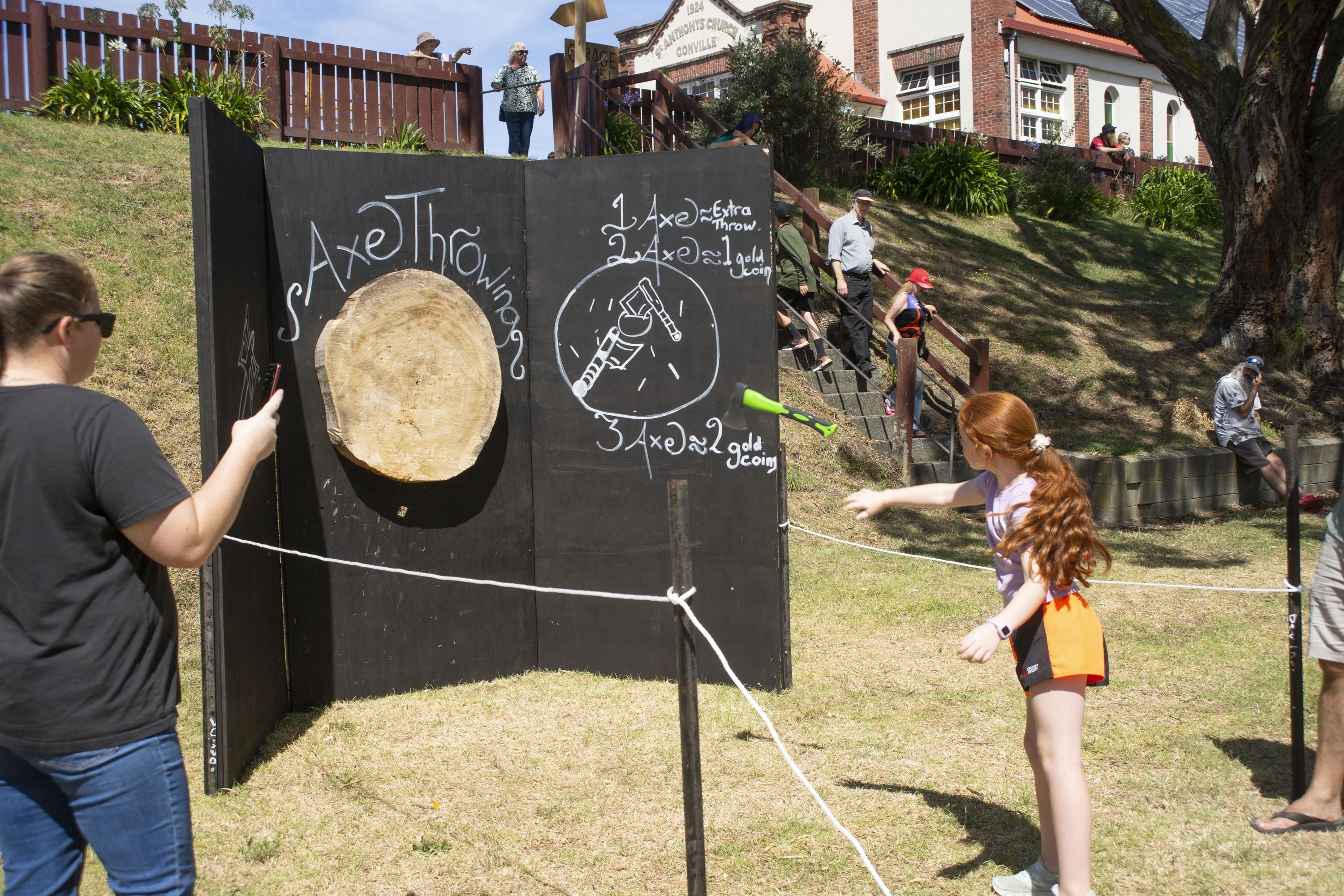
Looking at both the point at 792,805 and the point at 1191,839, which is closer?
the point at 1191,839

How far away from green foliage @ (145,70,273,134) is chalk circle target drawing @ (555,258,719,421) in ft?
28.1

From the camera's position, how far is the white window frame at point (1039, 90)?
3029cm

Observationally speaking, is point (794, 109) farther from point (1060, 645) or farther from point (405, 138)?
point (1060, 645)

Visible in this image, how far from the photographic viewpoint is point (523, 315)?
16.9ft

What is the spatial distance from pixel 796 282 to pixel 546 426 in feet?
19.5

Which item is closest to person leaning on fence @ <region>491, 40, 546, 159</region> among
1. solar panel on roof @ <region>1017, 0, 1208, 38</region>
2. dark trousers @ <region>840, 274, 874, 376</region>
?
dark trousers @ <region>840, 274, 874, 376</region>

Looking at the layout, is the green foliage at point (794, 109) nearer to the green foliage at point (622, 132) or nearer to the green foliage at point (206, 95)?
the green foliage at point (622, 132)

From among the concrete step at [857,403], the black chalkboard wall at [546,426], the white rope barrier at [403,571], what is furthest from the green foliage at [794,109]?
the white rope barrier at [403,571]

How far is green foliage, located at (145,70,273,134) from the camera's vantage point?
11.7 metres

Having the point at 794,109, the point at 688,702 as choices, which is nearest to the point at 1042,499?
the point at 688,702

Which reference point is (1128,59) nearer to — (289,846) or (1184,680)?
(1184,680)

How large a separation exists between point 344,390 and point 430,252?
0.83 meters

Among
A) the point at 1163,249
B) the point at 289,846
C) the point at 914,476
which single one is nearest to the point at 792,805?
the point at 289,846

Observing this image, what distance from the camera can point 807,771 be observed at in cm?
414
